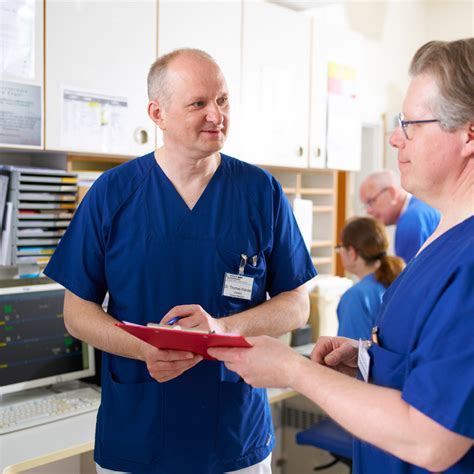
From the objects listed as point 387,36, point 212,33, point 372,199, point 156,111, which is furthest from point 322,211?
point 156,111

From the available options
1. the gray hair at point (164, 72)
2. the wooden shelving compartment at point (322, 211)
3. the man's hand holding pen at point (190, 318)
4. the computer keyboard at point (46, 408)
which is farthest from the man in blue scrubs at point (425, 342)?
the wooden shelving compartment at point (322, 211)

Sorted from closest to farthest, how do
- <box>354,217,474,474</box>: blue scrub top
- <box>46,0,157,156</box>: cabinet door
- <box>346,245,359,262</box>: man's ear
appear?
<box>354,217,474,474</box>: blue scrub top, <box>46,0,157,156</box>: cabinet door, <box>346,245,359,262</box>: man's ear

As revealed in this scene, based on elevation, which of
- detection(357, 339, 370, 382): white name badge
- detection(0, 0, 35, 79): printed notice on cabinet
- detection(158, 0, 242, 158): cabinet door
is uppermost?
detection(158, 0, 242, 158): cabinet door

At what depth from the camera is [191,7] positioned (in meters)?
2.49

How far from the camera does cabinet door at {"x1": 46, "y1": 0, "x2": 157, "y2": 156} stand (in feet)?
6.86

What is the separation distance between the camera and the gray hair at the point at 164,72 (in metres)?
1.55

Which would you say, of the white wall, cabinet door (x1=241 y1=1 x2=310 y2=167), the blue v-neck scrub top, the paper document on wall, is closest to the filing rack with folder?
the blue v-neck scrub top

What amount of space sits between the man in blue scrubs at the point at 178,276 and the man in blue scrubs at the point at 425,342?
44 centimetres

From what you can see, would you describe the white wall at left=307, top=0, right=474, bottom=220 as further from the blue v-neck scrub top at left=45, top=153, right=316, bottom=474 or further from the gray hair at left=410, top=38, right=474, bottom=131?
the gray hair at left=410, top=38, right=474, bottom=131

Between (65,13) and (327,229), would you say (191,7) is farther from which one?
(327,229)

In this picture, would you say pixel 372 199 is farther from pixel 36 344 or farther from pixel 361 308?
pixel 36 344

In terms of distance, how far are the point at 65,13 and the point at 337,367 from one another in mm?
1469

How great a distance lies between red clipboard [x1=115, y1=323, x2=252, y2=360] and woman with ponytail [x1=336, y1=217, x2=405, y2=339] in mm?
1466

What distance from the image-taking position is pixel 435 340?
2.82 ft
